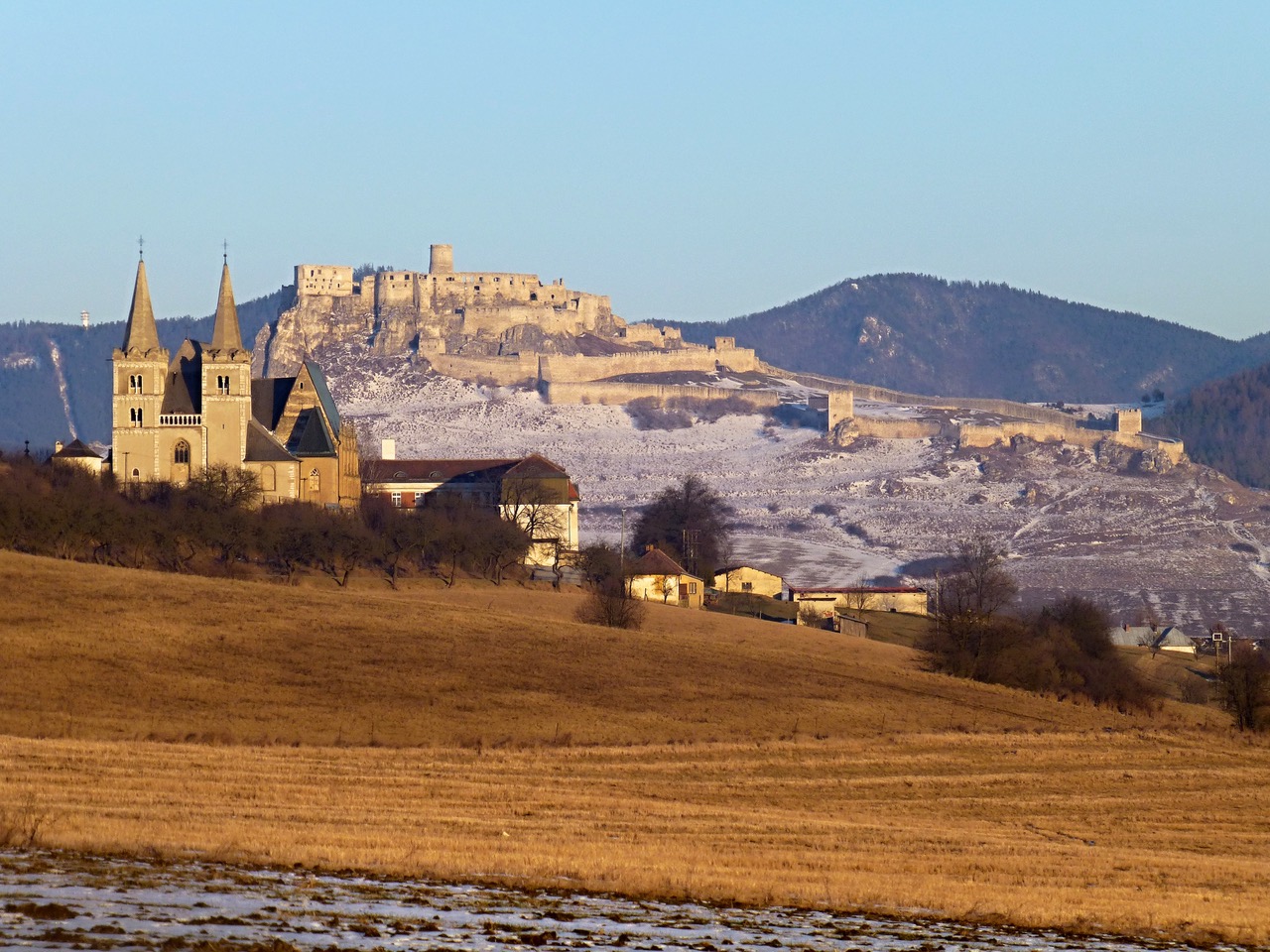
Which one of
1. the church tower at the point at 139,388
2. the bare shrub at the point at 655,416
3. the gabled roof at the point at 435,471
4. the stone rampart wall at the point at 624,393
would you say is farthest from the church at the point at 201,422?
the stone rampart wall at the point at 624,393

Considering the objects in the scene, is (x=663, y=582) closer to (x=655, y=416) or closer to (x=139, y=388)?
(x=139, y=388)

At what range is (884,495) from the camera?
146 m

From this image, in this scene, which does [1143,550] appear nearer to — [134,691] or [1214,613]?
[1214,613]

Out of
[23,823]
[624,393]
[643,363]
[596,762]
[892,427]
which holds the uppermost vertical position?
[643,363]

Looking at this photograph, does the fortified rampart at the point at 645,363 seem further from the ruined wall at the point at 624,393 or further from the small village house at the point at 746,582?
the small village house at the point at 746,582

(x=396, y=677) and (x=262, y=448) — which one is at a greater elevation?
(x=262, y=448)

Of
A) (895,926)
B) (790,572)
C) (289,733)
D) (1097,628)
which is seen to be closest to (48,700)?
(289,733)

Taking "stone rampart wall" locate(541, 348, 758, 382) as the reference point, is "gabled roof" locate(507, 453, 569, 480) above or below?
below

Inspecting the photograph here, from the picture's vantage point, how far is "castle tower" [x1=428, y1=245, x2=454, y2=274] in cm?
18500

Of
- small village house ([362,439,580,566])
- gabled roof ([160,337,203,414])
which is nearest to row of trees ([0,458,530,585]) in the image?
small village house ([362,439,580,566])

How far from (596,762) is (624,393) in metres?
140

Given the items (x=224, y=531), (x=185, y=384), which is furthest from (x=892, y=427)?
(x=224, y=531)

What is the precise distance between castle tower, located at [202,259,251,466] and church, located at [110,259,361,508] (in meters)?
0.04

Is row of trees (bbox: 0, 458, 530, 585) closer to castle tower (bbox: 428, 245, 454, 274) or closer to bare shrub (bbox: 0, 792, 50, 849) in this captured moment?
bare shrub (bbox: 0, 792, 50, 849)
